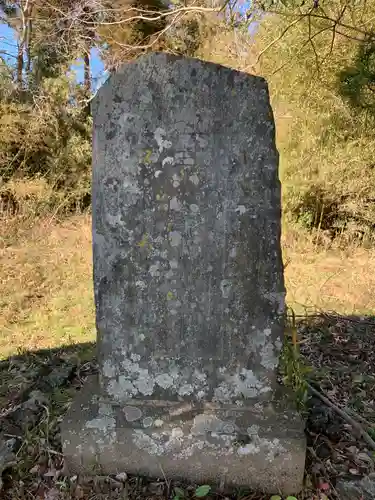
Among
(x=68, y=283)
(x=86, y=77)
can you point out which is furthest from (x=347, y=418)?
(x=86, y=77)

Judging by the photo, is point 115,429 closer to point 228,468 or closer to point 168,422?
point 168,422

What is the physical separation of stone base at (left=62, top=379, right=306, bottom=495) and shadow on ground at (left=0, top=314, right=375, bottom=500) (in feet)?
0.20

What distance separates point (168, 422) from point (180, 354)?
0.29 meters

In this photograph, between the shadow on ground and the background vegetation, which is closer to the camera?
the shadow on ground

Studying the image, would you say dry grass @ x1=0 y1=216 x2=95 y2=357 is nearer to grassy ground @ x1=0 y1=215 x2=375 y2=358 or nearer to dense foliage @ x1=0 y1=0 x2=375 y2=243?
grassy ground @ x1=0 y1=215 x2=375 y2=358

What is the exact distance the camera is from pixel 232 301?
181 centimetres

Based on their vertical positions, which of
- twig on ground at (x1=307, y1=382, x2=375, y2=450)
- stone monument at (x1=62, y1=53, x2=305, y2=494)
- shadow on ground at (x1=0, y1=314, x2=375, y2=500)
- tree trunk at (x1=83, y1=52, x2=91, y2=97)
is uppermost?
tree trunk at (x1=83, y1=52, x2=91, y2=97)

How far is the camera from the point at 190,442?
71.8 inches

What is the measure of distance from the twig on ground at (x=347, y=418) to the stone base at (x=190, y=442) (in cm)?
45

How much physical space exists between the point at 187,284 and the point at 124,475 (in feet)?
2.79

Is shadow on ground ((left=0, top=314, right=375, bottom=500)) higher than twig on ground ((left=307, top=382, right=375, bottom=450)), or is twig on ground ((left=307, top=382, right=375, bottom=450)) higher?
twig on ground ((left=307, top=382, right=375, bottom=450))

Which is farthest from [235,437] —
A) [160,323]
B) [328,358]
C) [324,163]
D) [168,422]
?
[324,163]

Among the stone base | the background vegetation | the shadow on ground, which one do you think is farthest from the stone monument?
the background vegetation

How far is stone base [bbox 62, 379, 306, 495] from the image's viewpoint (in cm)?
179
